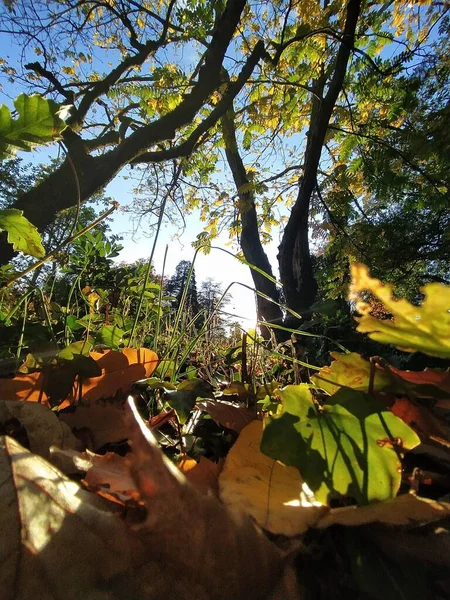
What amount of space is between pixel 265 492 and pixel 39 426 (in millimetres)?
174

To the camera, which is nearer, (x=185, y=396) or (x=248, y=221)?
(x=185, y=396)

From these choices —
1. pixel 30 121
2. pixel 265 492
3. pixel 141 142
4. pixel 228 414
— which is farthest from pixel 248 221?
pixel 265 492

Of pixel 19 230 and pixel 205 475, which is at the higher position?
pixel 19 230

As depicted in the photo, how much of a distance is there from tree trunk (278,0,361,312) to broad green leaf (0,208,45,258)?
2678mm

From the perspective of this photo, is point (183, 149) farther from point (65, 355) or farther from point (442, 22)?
point (65, 355)

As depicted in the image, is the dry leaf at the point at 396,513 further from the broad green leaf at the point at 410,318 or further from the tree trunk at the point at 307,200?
the tree trunk at the point at 307,200

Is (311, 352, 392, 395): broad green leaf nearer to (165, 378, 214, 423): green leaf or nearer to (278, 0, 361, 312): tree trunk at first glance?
(165, 378, 214, 423): green leaf

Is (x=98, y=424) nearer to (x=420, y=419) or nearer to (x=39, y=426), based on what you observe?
(x=39, y=426)

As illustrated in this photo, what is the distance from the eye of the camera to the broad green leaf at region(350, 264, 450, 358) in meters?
0.17

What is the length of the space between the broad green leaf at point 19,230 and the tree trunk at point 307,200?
2.68m

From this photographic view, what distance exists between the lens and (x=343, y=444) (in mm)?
207

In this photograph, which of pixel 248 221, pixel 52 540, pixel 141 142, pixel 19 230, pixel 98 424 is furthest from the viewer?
pixel 248 221

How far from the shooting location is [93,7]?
4266mm

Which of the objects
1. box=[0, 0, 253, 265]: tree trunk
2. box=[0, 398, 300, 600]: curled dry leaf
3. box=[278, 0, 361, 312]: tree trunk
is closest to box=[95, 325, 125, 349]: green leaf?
box=[0, 398, 300, 600]: curled dry leaf
